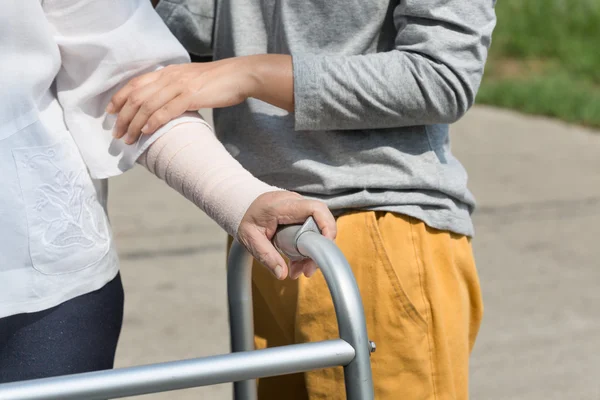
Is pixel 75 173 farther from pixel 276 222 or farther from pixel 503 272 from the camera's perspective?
pixel 503 272

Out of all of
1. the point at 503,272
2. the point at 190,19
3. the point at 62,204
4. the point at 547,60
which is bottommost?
the point at 547,60

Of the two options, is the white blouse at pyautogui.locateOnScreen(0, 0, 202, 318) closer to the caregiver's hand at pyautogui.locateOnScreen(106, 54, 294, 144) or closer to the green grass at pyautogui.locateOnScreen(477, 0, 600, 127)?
the caregiver's hand at pyautogui.locateOnScreen(106, 54, 294, 144)

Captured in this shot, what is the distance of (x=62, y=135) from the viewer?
1312 mm

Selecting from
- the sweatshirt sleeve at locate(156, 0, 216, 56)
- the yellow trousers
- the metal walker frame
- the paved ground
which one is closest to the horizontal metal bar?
the metal walker frame

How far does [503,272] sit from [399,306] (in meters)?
2.67

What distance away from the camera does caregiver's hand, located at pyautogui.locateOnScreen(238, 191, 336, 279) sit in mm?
1136

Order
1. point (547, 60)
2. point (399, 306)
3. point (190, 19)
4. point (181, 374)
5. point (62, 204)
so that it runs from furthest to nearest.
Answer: point (547, 60) < point (190, 19) < point (399, 306) < point (62, 204) < point (181, 374)

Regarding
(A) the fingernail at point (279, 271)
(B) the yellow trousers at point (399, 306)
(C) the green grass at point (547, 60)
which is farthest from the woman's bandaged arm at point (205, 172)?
(C) the green grass at point (547, 60)

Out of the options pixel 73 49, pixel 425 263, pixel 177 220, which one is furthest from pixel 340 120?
pixel 177 220

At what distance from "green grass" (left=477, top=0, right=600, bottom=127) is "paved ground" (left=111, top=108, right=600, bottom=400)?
2.68ft

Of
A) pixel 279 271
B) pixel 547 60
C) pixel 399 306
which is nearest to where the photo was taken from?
pixel 279 271

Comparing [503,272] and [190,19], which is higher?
[190,19]

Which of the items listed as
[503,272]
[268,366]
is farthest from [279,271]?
[503,272]

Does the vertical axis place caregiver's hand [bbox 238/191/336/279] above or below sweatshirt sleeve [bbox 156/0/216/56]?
below
